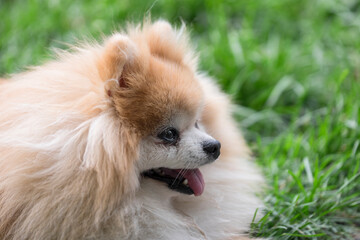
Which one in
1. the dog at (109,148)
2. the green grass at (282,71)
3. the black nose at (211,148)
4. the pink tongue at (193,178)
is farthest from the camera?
the green grass at (282,71)

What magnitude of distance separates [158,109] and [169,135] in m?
0.16

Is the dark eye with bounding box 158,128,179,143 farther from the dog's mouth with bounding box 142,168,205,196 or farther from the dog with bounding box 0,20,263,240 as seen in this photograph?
the dog's mouth with bounding box 142,168,205,196

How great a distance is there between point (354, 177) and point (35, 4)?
369 centimetres

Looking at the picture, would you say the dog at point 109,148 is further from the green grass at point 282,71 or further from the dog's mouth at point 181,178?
the green grass at point 282,71

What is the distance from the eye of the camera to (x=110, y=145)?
6.96 ft

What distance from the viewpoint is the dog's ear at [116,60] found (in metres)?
2.20

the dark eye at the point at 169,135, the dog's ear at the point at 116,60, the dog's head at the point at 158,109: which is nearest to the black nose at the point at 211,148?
the dog's head at the point at 158,109

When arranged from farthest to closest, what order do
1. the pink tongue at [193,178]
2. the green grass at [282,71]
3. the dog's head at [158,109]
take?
the green grass at [282,71], the pink tongue at [193,178], the dog's head at [158,109]

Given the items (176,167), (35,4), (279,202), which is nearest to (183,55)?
(176,167)

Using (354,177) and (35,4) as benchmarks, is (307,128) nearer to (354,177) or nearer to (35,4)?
(354,177)

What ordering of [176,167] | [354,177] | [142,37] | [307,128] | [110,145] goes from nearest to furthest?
1. [110,145]
2. [176,167]
3. [142,37]
4. [354,177]
5. [307,128]

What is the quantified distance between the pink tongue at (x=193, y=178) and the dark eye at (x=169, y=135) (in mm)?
218

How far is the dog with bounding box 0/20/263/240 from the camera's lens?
6.97ft

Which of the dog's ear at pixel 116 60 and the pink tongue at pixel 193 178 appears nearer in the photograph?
the dog's ear at pixel 116 60
